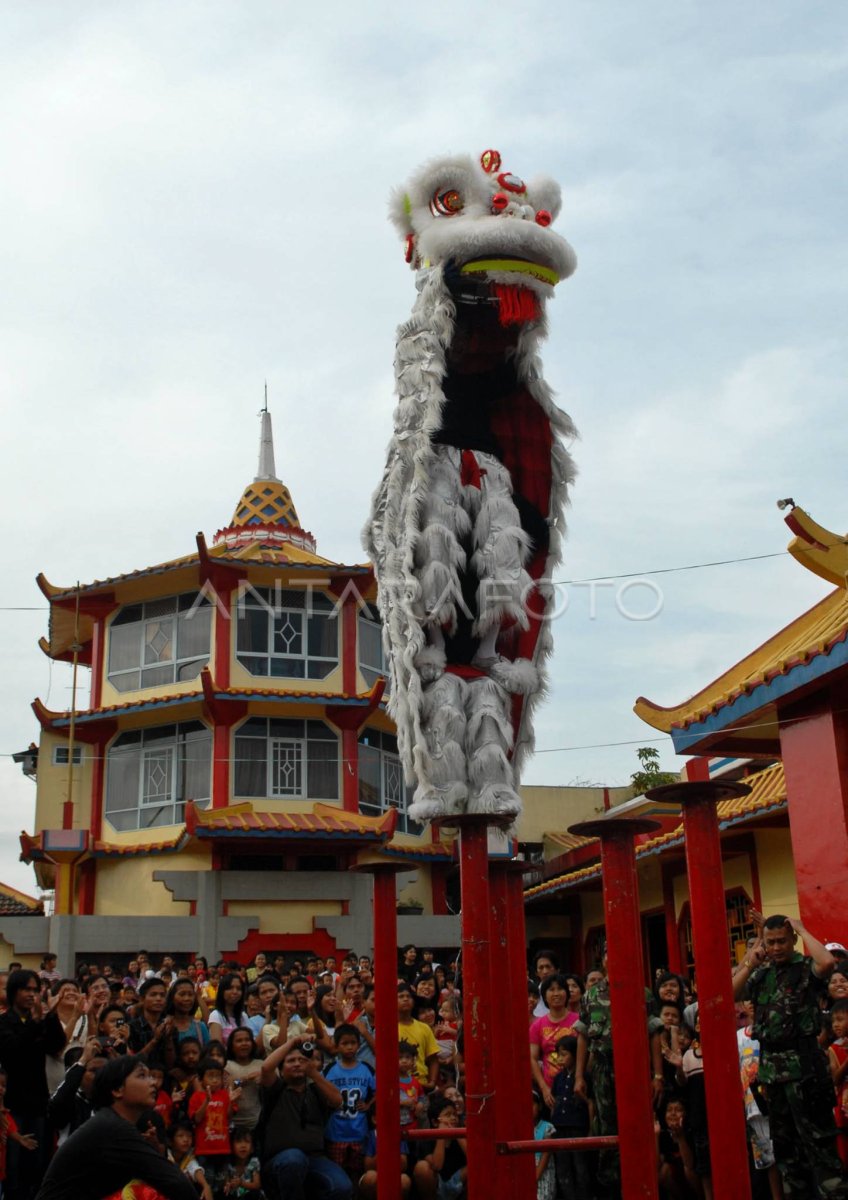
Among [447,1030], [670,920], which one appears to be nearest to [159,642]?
[670,920]

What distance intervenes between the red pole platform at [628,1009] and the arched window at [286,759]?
1843cm

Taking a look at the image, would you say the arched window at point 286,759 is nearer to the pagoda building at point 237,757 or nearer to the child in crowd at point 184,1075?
the pagoda building at point 237,757

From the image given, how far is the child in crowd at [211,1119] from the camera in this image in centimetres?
695

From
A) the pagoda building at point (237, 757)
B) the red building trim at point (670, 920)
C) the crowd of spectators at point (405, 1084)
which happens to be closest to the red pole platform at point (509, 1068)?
the crowd of spectators at point (405, 1084)

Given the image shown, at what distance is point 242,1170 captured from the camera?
7.07m

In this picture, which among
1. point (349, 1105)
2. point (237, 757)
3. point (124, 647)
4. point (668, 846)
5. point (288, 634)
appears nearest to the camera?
point (349, 1105)

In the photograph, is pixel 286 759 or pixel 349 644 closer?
pixel 286 759

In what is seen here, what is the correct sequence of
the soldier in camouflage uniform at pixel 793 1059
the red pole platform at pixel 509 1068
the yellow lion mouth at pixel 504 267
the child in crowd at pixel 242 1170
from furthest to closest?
1. the child in crowd at pixel 242 1170
2. the yellow lion mouth at pixel 504 267
3. the soldier in camouflage uniform at pixel 793 1059
4. the red pole platform at pixel 509 1068

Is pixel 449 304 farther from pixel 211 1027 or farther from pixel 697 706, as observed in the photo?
pixel 697 706

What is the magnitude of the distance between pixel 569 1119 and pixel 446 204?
16.6 feet

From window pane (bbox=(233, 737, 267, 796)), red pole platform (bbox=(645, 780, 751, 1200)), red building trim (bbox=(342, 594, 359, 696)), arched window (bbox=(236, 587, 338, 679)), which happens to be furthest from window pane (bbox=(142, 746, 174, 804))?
red pole platform (bbox=(645, 780, 751, 1200))

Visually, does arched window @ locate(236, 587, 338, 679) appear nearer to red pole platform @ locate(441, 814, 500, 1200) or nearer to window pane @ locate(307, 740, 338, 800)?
window pane @ locate(307, 740, 338, 800)

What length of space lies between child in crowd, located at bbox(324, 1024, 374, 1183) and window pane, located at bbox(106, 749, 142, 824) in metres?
16.2

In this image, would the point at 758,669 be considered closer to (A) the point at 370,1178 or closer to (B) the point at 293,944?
(A) the point at 370,1178
